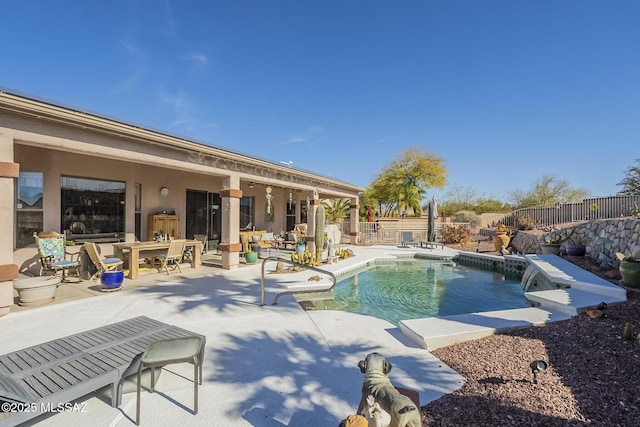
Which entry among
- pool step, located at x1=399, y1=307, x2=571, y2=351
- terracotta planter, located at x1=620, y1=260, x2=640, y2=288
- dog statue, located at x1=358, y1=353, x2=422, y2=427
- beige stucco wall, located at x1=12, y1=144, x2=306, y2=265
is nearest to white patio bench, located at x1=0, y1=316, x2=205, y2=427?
dog statue, located at x1=358, y1=353, x2=422, y2=427

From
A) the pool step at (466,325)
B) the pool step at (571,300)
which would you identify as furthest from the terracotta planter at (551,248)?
the pool step at (466,325)

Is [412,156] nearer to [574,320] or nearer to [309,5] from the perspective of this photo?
[309,5]

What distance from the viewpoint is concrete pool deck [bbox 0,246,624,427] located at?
2.60 m

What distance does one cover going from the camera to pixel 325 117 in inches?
874

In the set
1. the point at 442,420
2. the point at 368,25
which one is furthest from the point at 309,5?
the point at 442,420

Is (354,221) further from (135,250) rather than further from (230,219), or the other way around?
(135,250)

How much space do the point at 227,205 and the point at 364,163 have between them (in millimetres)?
30306

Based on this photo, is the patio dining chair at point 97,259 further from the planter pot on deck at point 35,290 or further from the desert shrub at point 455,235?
the desert shrub at point 455,235

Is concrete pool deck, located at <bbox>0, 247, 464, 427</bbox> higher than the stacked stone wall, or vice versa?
the stacked stone wall

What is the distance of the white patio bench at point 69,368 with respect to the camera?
2.18m

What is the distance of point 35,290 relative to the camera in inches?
211

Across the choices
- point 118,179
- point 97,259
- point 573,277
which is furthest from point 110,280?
point 573,277

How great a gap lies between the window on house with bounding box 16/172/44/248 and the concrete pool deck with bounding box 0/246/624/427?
10.6 feet

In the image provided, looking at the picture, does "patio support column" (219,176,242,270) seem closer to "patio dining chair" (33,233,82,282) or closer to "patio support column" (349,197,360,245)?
"patio dining chair" (33,233,82,282)
